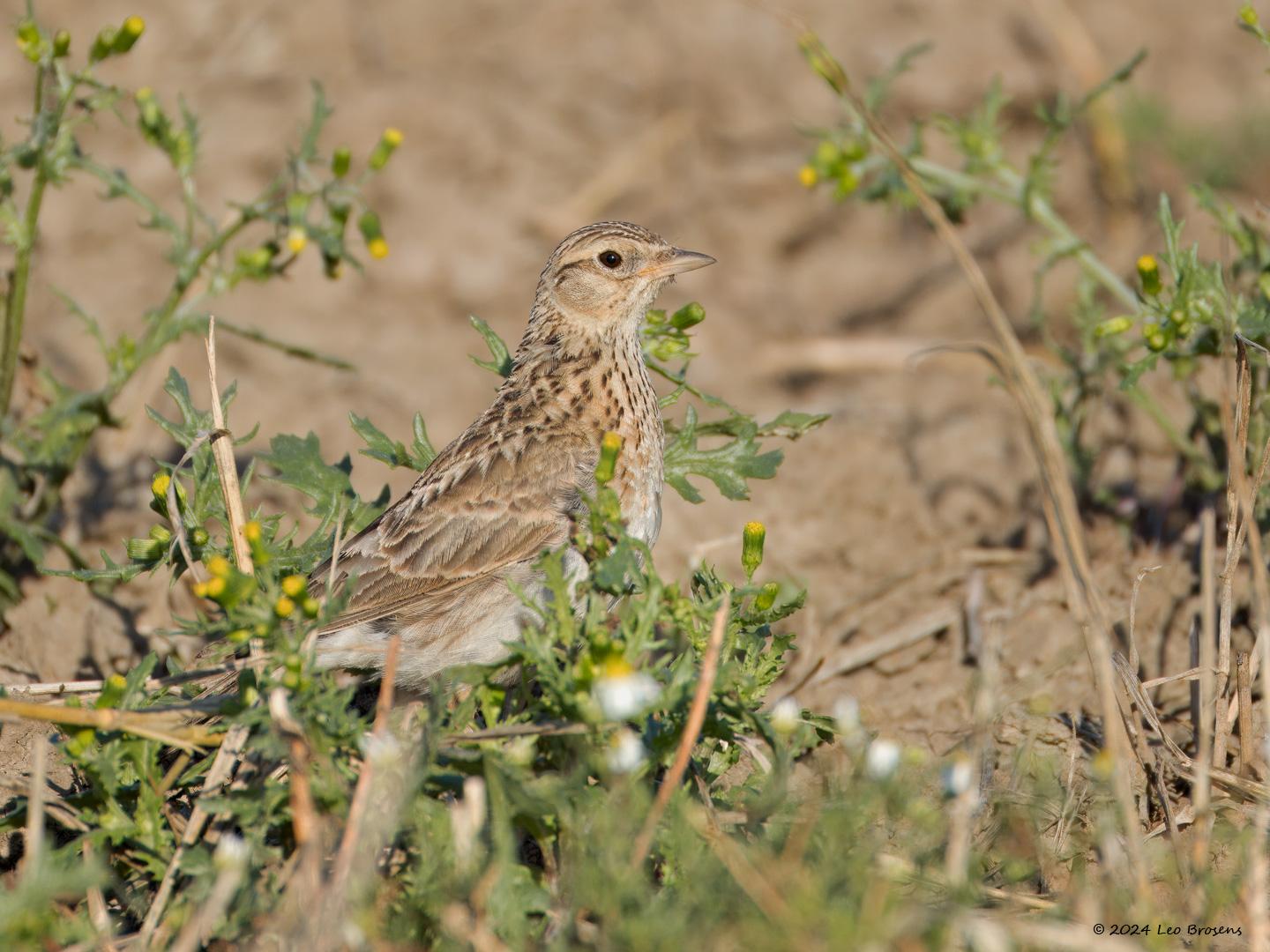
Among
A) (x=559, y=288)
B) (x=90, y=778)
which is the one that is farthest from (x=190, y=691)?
(x=559, y=288)

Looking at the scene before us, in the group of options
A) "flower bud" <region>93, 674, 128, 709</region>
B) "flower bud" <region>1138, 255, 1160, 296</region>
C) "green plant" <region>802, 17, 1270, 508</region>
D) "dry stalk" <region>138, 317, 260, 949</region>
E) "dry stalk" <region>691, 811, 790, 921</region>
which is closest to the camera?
"dry stalk" <region>691, 811, 790, 921</region>

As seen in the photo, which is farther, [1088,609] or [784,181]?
[784,181]

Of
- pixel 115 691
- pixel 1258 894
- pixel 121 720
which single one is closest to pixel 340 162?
pixel 115 691

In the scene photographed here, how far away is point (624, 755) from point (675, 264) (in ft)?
9.86

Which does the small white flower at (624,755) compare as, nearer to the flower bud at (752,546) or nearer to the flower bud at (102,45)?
the flower bud at (752,546)

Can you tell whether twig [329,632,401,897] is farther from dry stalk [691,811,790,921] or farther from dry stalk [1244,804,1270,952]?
dry stalk [1244,804,1270,952]

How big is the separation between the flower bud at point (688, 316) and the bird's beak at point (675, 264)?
73 cm

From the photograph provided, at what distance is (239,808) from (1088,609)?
242 centimetres

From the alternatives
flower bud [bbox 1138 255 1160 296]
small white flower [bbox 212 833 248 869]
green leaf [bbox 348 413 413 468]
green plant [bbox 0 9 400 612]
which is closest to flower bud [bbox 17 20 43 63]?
green plant [bbox 0 9 400 612]

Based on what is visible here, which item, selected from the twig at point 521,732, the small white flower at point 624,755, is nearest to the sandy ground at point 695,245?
the twig at point 521,732

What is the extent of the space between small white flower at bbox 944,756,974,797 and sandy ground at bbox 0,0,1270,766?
99.5 inches

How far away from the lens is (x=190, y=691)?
4570mm

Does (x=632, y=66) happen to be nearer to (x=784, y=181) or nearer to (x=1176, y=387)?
(x=784, y=181)

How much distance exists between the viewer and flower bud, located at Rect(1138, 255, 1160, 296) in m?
4.89
